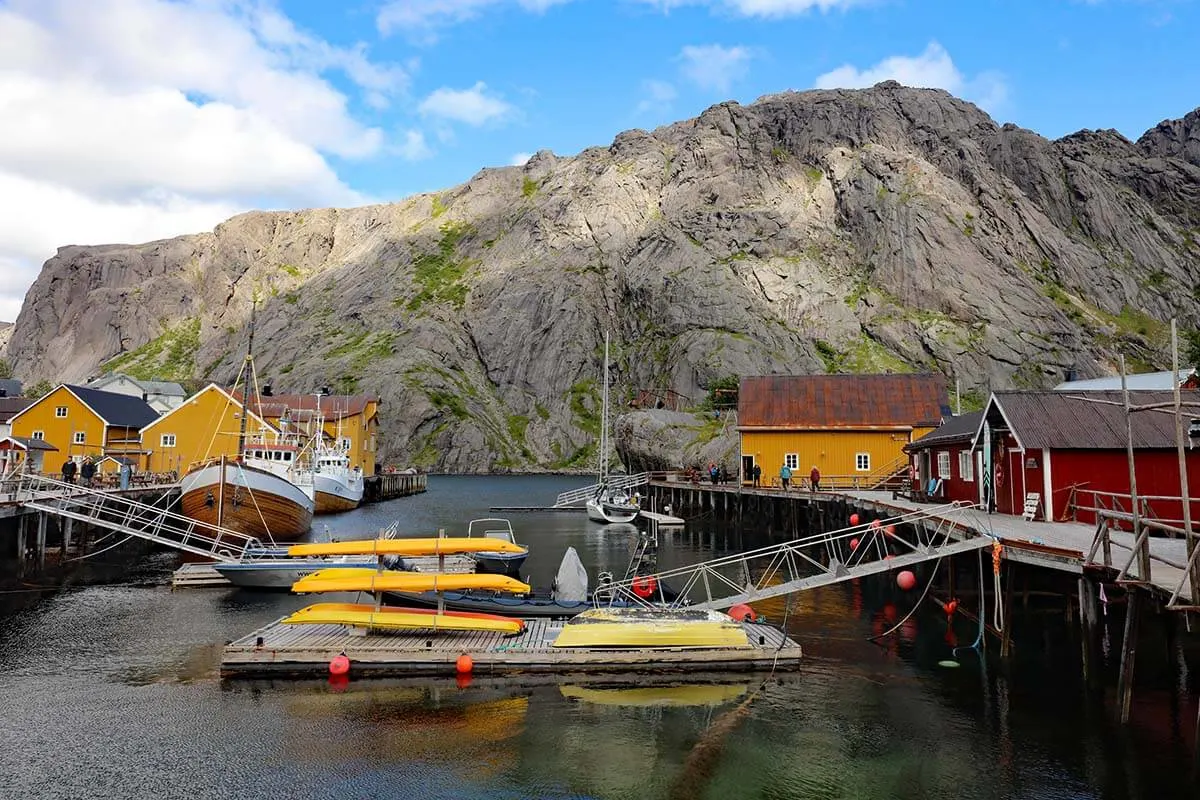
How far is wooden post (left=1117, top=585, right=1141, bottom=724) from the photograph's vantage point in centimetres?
1441

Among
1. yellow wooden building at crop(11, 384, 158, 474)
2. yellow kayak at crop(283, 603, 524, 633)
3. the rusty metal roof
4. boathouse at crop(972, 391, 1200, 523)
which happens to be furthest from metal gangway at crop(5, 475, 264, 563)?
the rusty metal roof

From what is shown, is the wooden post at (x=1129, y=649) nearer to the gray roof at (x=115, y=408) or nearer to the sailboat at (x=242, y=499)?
the sailboat at (x=242, y=499)

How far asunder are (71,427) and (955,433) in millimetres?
68330

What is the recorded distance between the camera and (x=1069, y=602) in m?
22.2

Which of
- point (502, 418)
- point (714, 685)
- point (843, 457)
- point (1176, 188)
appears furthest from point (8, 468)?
point (1176, 188)

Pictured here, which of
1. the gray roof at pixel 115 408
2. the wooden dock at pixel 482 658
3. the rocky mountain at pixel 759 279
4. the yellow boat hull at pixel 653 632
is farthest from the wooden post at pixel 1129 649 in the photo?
the rocky mountain at pixel 759 279

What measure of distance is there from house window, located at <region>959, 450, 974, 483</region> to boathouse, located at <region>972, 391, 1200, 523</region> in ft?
9.82

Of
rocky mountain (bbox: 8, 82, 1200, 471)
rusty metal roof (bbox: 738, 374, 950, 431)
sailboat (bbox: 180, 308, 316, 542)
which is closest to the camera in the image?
sailboat (bbox: 180, 308, 316, 542)

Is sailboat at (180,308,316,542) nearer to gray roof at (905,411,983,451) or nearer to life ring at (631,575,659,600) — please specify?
life ring at (631,575,659,600)

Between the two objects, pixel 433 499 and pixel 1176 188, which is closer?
pixel 433 499

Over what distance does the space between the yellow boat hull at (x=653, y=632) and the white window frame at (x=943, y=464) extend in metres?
21.6

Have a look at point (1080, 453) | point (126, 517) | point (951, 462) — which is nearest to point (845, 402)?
point (951, 462)

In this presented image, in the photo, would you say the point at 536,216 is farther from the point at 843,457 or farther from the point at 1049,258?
the point at 843,457

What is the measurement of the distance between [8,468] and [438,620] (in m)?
39.9
